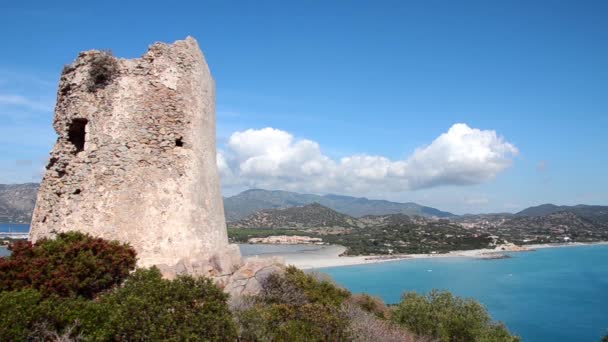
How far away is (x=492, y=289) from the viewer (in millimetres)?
60250

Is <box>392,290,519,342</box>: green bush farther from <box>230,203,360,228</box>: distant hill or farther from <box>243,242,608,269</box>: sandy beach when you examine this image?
<box>230,203,360,228</box>: distant hill

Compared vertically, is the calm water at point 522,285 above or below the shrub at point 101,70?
below

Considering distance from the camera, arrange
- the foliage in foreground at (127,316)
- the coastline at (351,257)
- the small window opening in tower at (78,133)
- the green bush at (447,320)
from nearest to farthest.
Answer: the foliage in foreground at (127,316), the small window opening in tower at (78,133), the green bush at (447,320), the coastline at (351,257)

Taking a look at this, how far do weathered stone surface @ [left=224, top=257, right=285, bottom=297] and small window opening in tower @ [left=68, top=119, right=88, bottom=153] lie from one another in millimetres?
4379

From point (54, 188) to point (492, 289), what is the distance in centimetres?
6155

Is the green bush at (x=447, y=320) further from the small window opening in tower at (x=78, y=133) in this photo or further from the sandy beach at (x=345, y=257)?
the sandy beach at (x=345, y=257)

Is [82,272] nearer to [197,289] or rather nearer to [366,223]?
[197,289]

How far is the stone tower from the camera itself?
8531 millimetres

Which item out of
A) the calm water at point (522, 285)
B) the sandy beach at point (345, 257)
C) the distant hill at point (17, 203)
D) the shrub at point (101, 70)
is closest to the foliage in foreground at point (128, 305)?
the shrub at point (101, 70)

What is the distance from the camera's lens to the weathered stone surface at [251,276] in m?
8.87

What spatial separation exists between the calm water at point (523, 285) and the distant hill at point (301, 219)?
244 feet

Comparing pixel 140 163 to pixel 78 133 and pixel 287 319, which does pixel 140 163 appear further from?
pixel 287 319

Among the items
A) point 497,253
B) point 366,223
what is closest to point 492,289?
point 497,253

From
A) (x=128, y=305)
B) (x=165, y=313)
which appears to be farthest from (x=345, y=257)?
(x=128, y=305)
